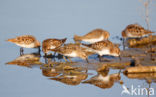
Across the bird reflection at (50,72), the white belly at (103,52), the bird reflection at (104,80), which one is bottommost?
the bird reflection at (104,80)

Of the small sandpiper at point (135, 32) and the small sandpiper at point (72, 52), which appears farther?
the small sandpiper at point (135, 32)

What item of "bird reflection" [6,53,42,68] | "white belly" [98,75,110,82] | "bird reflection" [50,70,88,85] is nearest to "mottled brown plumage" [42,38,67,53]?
"bird reflection" [6,53,42,68]

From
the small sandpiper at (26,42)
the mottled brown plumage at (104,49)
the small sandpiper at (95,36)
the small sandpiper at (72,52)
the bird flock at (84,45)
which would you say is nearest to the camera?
the small sandpiper at (72,52)

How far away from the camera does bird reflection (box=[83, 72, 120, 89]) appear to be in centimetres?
1035

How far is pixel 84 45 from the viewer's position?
14.5 m

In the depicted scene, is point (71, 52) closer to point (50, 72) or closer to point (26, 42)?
point (50, 72)

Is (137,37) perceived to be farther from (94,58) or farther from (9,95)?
(9,95)

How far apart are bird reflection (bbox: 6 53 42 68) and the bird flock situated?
20.8 inches

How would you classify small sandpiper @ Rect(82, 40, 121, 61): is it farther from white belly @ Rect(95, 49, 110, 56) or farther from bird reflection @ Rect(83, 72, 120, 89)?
bird reflection @ Rect(83, 72, 120, 89)

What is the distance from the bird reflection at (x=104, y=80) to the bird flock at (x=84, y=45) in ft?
7.45

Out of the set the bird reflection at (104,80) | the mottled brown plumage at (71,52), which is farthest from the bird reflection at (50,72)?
the mottled brown plumage at (71,52)

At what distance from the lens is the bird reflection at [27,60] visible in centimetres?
1341

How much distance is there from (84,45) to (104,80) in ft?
12.4

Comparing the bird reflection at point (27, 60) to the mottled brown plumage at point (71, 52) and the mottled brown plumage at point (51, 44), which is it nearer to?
the mottled brown plumage at point (51, 44)
